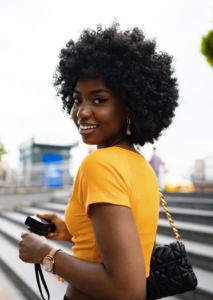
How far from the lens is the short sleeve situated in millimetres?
851

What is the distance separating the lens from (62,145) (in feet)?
52.7

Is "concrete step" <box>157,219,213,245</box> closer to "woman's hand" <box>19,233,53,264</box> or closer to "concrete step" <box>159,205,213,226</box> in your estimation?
"concrete step" <box>159,205,213,226</box>

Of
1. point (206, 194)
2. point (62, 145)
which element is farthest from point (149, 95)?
point (62, 145)

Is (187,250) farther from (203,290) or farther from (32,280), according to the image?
(32,280)

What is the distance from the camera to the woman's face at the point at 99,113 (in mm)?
1083

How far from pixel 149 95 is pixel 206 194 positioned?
642 centimetres

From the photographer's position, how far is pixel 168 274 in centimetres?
122

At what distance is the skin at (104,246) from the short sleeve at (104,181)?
0.02 metres

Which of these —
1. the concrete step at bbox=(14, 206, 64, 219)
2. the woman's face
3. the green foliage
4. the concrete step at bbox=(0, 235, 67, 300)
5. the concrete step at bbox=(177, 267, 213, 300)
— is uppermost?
the green foliage

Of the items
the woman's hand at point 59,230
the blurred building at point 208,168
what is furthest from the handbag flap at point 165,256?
the blurred building at point 208,168

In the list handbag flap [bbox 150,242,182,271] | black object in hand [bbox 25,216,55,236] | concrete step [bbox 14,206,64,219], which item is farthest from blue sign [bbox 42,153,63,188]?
handbag flap [bbox 150,242,182,271]

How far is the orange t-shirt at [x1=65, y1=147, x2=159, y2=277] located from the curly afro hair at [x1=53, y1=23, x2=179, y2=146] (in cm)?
20

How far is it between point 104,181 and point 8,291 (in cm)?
371

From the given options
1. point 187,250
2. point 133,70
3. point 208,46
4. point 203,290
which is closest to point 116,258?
point 133,70
